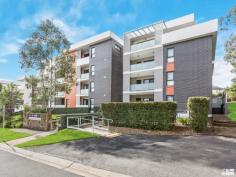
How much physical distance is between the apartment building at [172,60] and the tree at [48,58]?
10180 mm

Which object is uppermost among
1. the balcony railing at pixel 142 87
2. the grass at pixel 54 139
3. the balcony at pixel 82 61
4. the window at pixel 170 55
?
the balcony at pixel 82 61

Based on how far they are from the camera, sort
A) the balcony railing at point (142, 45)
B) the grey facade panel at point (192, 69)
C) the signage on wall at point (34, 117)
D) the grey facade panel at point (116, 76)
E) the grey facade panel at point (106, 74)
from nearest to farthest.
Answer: the signage on wall at point (34, 117) < the grey facade panel at point (192, 69) < the balcony railing at point (142, 45) < the grey facade panel at point (106, 74) < the grey facade panel at point (116, 76)

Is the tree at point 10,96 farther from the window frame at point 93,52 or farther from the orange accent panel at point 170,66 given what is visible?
the orange accent panel at point 170,66

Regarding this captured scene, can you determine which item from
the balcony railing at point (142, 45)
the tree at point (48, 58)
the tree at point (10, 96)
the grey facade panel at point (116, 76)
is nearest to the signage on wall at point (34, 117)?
the tree at point (48, 58)

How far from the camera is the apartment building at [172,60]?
18250mm

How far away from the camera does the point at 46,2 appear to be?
1182cm

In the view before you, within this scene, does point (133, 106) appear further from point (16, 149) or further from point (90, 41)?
point (90, 41)

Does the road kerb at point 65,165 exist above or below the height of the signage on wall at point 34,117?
below

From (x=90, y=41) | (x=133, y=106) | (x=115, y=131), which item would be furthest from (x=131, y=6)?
(x=90, y=41)

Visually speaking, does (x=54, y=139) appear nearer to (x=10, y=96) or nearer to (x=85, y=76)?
(x=85, y=76)

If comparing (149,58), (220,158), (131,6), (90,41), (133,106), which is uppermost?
(90,41)

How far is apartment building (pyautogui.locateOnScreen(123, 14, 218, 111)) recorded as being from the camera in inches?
719

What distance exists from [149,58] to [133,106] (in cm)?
1326

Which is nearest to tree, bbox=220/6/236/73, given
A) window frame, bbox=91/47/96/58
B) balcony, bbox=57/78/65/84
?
balcony, bbox=57/78/65/84
